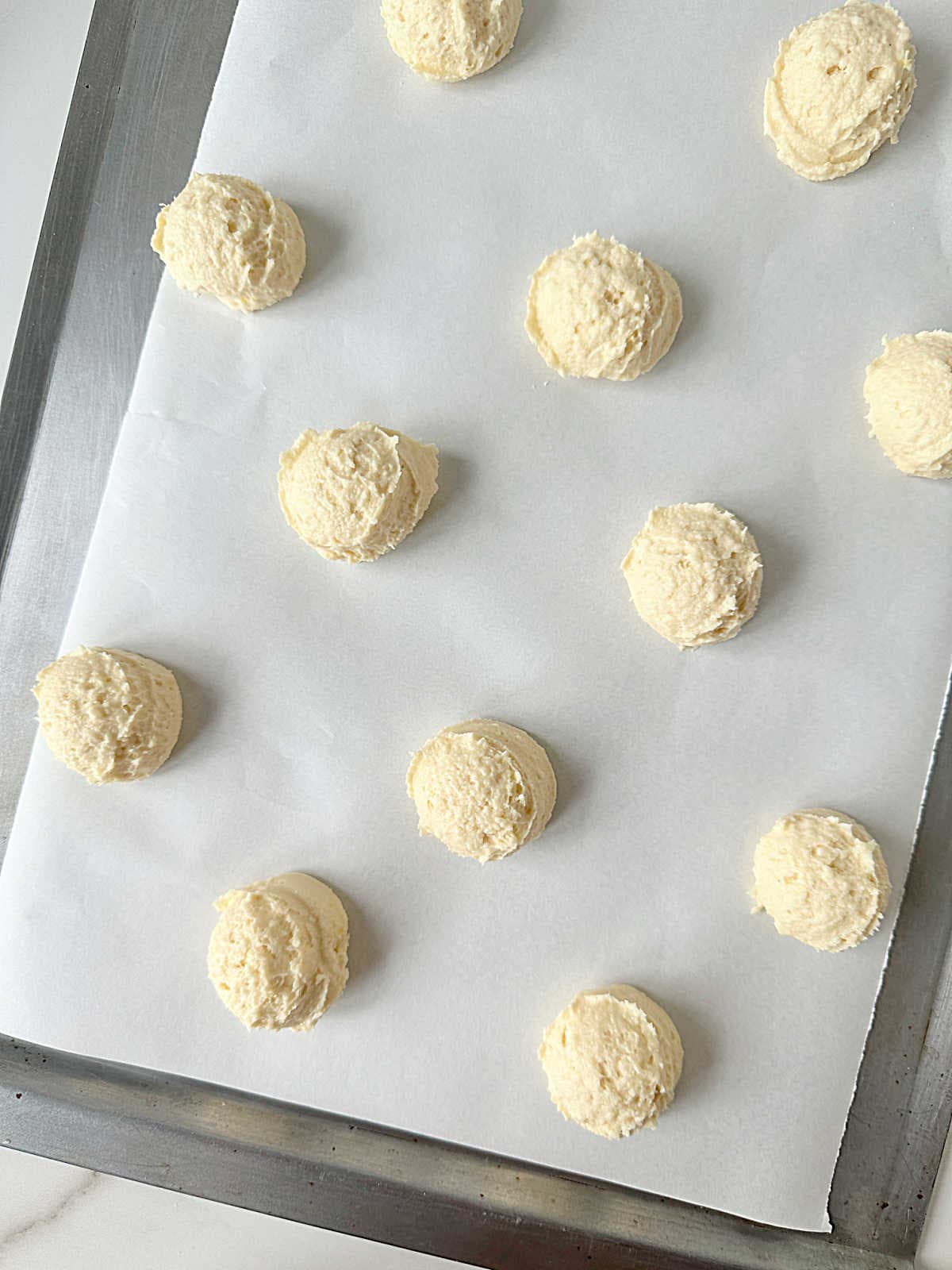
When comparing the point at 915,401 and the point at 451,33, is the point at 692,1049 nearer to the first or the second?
the point at 915,401

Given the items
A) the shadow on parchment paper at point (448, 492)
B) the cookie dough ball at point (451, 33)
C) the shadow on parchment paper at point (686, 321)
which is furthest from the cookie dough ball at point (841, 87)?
the shadow on parchment paper at point (448, 492)

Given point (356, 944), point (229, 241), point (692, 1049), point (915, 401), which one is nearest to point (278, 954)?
point (356, 944)

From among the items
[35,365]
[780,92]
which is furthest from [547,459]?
[35,365]

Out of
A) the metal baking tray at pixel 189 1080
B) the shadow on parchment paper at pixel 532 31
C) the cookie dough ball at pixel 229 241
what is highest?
the shadow on parchment paper at pixel 532 31

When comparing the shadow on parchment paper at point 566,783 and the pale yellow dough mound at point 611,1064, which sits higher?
the shadow on parchment paper at point 566,783

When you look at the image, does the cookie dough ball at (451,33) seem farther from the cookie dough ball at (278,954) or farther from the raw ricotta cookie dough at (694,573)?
the cookie dough ball at (278,954)

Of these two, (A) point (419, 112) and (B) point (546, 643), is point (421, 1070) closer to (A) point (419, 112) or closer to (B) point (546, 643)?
(B) point (546, 643)

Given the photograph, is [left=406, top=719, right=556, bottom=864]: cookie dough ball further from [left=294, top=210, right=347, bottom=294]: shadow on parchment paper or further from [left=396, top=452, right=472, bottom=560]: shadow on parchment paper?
[left=294, top=210, right=347, bottom=294]: shadow on parchment paper
